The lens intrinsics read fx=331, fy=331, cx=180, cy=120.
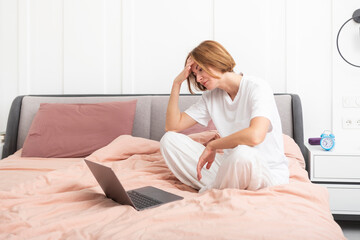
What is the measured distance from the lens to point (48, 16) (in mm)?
2914

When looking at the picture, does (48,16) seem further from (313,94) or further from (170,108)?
(313,94)

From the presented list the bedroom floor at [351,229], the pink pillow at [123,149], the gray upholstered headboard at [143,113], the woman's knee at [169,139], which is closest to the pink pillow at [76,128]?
the gray upholstered headboard at [143,113]

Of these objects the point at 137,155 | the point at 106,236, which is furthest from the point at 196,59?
the point at 106,236

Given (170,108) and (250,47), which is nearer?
(170,108)

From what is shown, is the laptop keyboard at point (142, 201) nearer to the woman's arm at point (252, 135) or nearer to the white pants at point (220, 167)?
the white pants at point (220, 167)

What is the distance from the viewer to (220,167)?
130 centimetres

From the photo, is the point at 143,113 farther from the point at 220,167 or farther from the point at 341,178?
the point at 341,178

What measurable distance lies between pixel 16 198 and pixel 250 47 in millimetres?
2042

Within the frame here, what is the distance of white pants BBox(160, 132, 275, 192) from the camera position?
4.06 ft

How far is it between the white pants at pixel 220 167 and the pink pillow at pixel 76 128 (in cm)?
76

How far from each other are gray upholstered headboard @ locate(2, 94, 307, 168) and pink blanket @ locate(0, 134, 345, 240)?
37.8 inches

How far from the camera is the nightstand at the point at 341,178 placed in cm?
204

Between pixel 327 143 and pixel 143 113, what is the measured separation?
1.30m

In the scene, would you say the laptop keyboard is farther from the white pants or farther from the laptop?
the white pants
